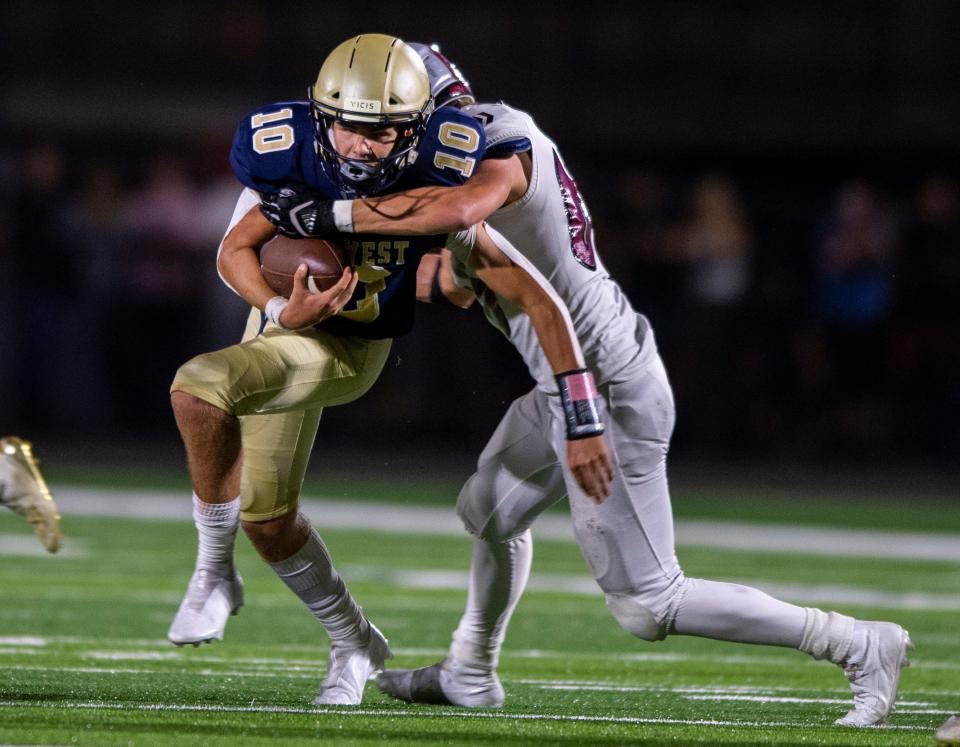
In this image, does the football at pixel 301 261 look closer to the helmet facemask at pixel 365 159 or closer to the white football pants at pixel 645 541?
the helmet facemask at pixel 365 159

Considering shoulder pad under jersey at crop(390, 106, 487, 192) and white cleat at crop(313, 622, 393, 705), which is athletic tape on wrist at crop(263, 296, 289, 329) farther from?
white cleat at crop(313, 622, 393, 705)

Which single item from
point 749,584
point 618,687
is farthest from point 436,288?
point 749,584

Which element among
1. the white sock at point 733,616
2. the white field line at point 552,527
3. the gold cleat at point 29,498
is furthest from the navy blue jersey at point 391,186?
the white field line at point 552,527

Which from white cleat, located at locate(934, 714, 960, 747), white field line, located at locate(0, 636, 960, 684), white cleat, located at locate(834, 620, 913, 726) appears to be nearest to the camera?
white cleat, located at locate(934, 714, 960, 747)

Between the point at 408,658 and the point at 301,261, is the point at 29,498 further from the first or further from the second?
the point at 408,658

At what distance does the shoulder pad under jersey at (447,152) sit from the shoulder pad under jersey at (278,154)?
0.18m

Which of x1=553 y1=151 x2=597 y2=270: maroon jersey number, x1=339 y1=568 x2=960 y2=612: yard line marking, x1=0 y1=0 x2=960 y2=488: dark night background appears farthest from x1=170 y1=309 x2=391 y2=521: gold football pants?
x1=0 y1=0 x2=960 y2=488: dark night background

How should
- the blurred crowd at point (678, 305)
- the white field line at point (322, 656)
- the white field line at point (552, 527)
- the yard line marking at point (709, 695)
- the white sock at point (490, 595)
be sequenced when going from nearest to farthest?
the white sock at point (490, 595) → the yard line marking at point (709, 695) → the white field line at point (322, 656) → the white field line at point (552, 527) → the blurred crowd at point (678, 305)

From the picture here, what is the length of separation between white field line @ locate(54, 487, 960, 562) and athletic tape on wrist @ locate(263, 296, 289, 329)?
14.9ft

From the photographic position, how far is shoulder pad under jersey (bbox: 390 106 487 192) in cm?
377

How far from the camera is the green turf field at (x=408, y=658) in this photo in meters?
3.68

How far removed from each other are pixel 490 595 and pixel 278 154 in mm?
1178

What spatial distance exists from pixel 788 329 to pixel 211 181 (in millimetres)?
3369

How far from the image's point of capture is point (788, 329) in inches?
389
